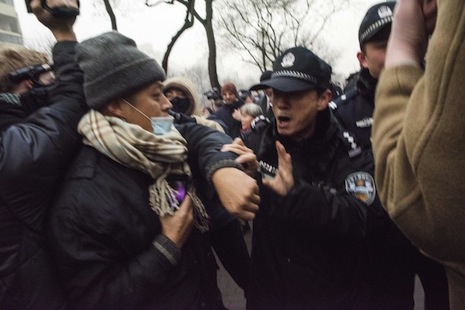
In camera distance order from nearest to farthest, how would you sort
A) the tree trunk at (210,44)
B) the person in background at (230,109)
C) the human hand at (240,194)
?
the human hand at (240,194)
the person in background at (230,109)
the tree trunk at (210,44)

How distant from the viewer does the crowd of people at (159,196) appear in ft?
4.13

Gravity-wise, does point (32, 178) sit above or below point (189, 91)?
above

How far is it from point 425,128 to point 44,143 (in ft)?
3.80

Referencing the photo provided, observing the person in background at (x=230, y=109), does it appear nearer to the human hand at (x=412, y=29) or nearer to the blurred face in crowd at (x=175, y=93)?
the blurred face in crowd at (x=175, y=93)

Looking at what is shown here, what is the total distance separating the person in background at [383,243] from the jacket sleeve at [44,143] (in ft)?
4.31

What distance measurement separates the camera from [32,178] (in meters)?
1.23

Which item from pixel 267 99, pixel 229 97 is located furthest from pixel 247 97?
pixel 267 99

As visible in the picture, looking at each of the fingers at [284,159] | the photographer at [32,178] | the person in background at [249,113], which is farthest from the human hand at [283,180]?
the person in background at [249,113]

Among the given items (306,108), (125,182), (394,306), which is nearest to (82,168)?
(125,182)

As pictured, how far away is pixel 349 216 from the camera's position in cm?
141

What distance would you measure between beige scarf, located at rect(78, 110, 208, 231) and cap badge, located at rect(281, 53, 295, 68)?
69 cm

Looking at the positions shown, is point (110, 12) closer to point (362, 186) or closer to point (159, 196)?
point (159, 196)

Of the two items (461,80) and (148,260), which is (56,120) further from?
(461,80)

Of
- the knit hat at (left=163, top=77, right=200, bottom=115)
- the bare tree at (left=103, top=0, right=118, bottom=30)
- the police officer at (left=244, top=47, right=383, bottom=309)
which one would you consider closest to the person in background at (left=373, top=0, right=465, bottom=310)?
the police officer at (left=244, top=47, right=383, bottom=309)
